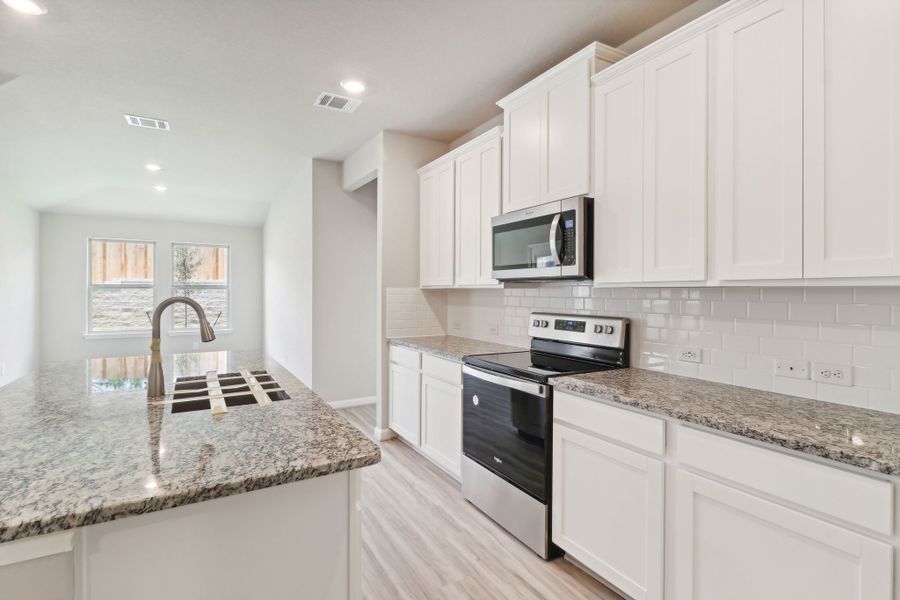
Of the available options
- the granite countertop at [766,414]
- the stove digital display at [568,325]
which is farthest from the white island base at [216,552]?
the stove digital display at [568,325]

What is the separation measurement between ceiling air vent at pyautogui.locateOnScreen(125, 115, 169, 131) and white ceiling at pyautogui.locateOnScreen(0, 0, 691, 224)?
0.07 m

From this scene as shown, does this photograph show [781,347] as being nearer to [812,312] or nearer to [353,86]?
[812,312]

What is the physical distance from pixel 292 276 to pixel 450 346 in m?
3.04

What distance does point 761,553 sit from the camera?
53.0 inches

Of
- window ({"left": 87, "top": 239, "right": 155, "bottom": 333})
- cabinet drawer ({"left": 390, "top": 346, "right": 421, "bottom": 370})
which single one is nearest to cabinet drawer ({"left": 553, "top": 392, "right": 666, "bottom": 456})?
cabinet drawer ({"left": 390, "top": 346, "right": 421, "bottom": 370})

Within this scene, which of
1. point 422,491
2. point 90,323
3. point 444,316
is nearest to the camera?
point 422,491

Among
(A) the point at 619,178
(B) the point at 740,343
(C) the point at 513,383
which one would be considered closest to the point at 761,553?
(B) the point at 740,343

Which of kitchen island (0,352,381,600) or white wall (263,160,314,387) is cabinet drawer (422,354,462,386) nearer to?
kitchen island (0,352,381,600)

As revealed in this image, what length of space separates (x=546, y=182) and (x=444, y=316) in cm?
190

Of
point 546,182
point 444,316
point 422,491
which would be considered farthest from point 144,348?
point 546,182

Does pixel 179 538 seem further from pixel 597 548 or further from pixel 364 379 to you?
pixel 364 379

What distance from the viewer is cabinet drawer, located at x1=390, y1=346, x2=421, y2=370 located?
3.40m

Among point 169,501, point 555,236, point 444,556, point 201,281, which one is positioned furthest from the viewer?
point 201,281

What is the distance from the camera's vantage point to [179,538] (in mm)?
954
